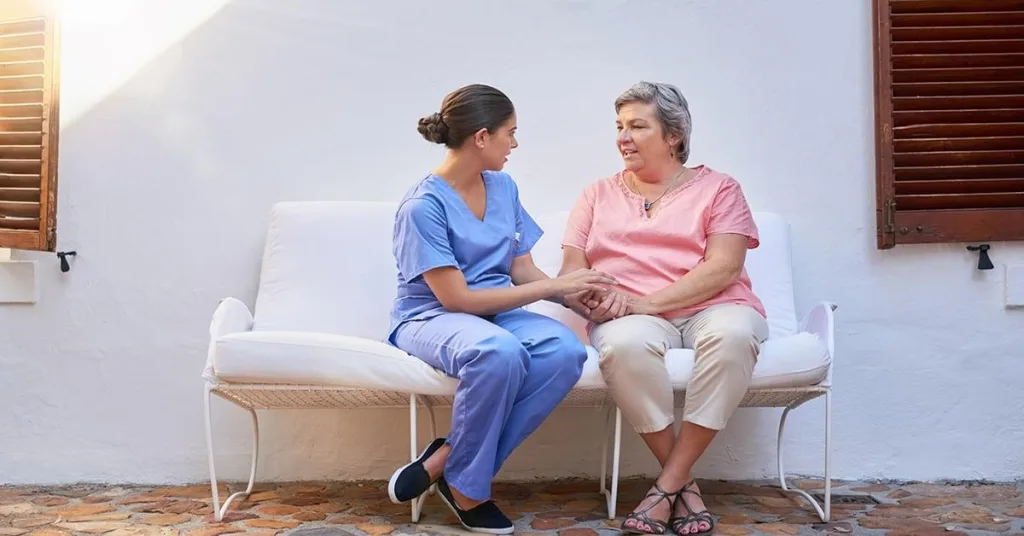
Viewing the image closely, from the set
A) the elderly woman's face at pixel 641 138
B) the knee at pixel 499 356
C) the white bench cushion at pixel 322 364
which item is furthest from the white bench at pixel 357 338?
the elderly woman's face at pixel 641 138

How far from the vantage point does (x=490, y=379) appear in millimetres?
2336

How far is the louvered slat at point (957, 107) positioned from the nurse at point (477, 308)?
3.74 ft

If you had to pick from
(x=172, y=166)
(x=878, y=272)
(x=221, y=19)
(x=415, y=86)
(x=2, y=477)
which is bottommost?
(x=2, y=477)

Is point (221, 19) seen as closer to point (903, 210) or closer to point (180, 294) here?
point (180, 294)

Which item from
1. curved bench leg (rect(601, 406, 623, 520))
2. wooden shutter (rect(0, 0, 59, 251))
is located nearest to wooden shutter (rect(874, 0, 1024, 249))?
curved bench leg (rect(601, 406, 623, 520))

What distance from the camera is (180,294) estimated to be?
3.20 meters

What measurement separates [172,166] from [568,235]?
1.24 metres

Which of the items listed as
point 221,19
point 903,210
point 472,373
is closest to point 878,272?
point 903,210

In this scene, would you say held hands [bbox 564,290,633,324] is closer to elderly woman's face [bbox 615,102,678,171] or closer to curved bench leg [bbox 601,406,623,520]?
curved bench leg [bbox 601,406,623,520]

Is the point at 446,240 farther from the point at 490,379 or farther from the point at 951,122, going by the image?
the point at 951,122

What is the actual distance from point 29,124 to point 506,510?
5.92ft

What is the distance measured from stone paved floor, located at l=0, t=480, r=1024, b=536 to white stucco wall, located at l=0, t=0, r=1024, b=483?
0.14m

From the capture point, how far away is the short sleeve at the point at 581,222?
114 inches

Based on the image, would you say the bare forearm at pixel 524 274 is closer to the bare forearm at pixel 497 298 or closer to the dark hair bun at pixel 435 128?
the bare forearm at pixel 497 298
